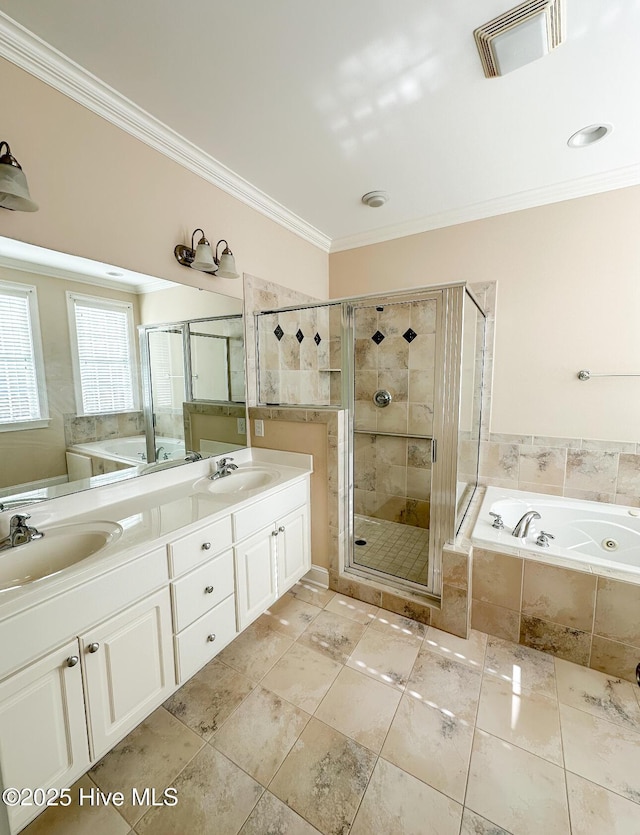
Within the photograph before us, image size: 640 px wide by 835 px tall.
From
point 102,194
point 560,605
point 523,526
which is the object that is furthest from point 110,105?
point 560,605

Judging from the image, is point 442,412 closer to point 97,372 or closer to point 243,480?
point 243,480

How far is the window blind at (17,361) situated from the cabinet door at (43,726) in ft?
2.83

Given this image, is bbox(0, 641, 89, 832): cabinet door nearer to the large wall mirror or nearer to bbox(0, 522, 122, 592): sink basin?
bbox(0, 522, 122, 592): sink basin

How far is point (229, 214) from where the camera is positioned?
212cm

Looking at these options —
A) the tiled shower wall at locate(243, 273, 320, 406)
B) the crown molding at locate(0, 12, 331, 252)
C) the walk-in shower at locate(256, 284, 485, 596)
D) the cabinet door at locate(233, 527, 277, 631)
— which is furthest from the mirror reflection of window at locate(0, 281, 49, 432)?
the walk-in shower at locate(256, 284, 485, 596)

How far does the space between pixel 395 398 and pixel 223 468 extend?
157 cm

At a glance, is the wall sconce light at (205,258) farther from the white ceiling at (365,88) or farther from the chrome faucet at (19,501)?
the chrome faucet at (19,501)

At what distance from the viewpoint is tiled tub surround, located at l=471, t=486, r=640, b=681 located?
5.16 ft

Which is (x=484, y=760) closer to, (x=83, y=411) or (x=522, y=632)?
(x=522, y=632)

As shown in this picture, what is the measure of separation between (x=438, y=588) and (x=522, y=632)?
439mm

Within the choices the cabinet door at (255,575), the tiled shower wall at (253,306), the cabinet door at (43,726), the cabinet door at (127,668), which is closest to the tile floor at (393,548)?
the cabinet door at (255,575)

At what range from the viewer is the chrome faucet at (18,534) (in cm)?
115

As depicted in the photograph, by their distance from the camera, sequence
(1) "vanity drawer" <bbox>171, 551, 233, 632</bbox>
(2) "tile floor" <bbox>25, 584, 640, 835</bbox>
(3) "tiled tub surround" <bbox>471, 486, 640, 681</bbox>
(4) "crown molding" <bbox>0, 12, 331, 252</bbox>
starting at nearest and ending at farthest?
(2) "tile floor" <bbox>25, 584, 640, 835</bbox>, (4) "crown molding" <bbox>0, 12, 331, 252</bbox>, (1) "vanity drawer" <bbox>171, 551, 233, 632</bbox>, (3) "tiled tub surround" <bbox>471, 486, 640, 681</bbox>

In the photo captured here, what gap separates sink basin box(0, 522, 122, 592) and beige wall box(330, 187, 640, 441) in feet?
8.38
